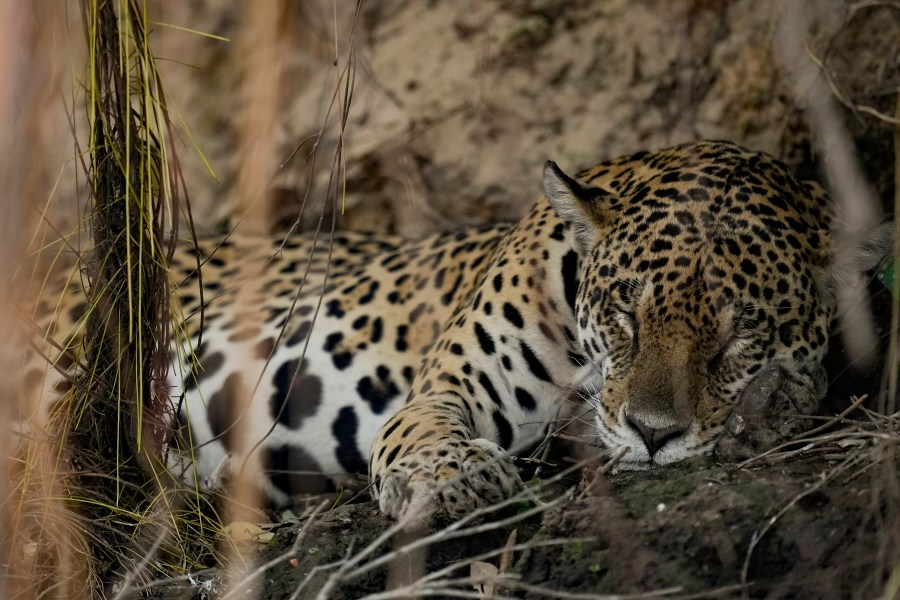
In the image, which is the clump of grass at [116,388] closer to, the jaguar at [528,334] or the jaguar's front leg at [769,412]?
the jaguar at [528,334]

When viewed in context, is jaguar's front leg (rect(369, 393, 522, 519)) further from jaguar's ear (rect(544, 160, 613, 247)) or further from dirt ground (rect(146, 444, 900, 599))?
jaguar's ear (rect(544, 160, 613, 247))

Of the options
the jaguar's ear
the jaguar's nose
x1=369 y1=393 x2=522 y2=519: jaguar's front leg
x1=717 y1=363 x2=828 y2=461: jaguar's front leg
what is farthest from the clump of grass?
x1=717 y1=363 x2=828 y2=461: jaguar's front leg

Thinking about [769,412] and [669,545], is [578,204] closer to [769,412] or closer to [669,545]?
[769,412]

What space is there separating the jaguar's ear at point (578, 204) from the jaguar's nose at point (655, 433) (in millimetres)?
1123

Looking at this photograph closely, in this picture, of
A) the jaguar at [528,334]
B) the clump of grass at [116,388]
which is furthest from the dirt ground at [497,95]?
the clump of grass at [116,388]

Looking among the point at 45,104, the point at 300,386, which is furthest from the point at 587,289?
the point at 45,104

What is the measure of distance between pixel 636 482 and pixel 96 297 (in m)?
2.29

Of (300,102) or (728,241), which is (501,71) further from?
(728,241)

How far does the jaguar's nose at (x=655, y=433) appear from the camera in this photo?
4.54m

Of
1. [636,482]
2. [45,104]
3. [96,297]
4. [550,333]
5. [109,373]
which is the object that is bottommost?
[636,482]

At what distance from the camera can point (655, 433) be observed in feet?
14.9

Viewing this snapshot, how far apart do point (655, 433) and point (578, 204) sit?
4.14ft

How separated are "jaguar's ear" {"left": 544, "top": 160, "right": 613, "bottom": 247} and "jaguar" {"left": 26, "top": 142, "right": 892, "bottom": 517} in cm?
1

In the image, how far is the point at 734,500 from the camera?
388cm
